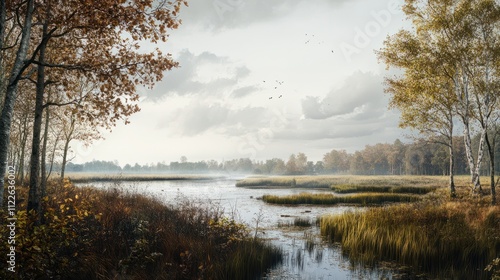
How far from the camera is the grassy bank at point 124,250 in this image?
21.4 feet

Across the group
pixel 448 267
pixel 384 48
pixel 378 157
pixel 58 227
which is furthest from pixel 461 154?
pixel 58 227

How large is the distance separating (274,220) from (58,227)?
1438 centimetres

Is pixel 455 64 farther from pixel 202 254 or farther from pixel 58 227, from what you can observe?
pixel 58 227

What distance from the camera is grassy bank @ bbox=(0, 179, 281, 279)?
21.4ft

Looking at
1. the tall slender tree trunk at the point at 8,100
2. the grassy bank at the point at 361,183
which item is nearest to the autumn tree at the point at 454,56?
the grassy bank at the point at 361,183

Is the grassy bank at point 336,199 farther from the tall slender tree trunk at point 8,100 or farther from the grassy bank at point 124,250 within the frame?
the tall slender tree trunk at point 8,100

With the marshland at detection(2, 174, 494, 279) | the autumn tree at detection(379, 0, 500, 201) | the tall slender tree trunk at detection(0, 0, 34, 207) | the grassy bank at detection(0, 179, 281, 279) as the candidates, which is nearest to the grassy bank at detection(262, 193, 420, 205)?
the autumn tree at detection(379, 0, 500, 201)

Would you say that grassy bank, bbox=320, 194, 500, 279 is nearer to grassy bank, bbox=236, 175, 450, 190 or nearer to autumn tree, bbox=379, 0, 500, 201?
autumn tree, bbox=379, 0, 500, 201

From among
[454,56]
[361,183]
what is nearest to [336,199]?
[454,56]

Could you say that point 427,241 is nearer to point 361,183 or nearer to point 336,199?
point 336,199

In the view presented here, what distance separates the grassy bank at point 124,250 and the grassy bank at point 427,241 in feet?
11.8

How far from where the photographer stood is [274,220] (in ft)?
65.5

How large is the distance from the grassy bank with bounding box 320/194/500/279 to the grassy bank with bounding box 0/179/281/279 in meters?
3.60

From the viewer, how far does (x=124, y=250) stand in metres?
8.98
